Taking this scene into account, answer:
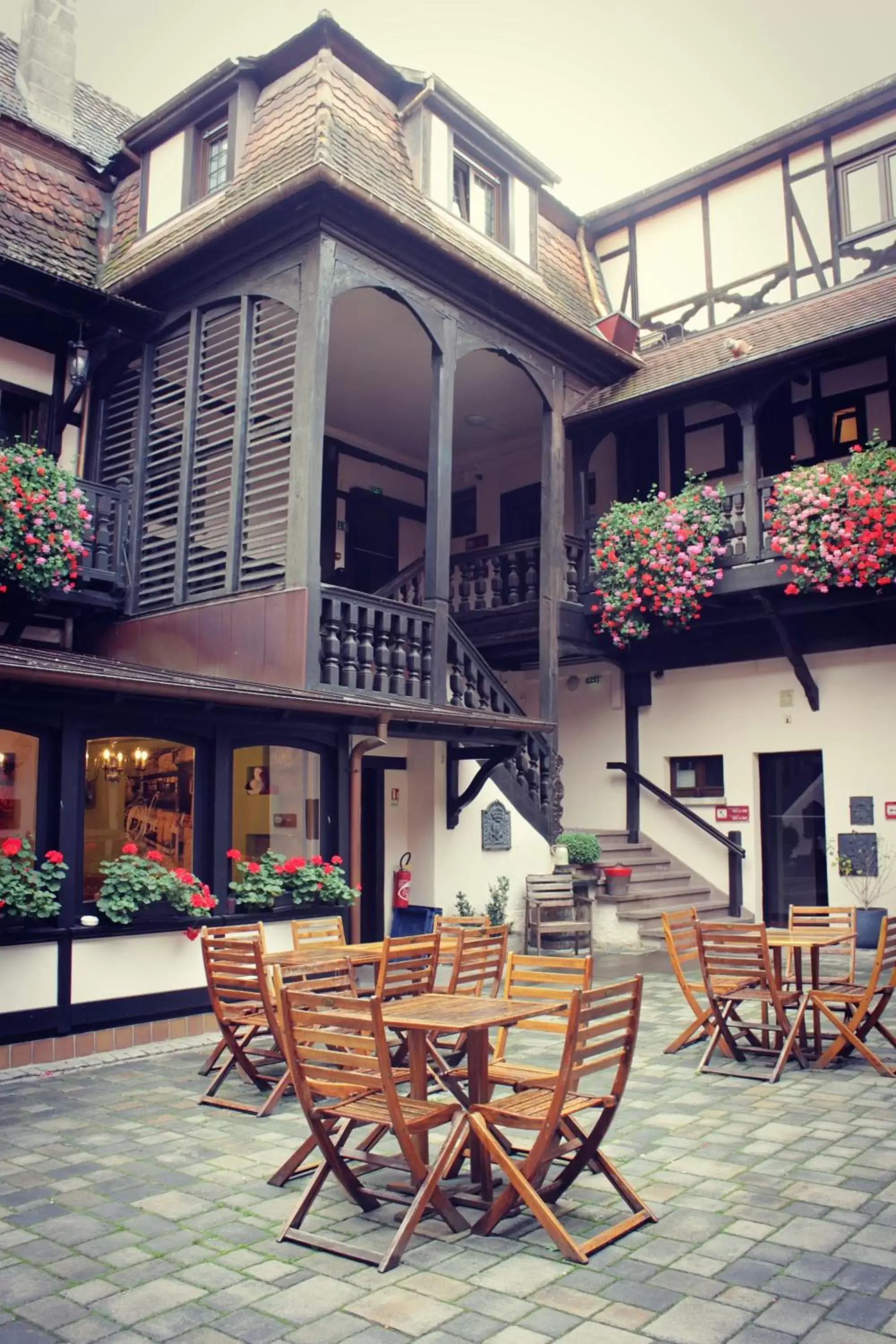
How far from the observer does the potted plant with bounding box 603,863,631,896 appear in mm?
13094

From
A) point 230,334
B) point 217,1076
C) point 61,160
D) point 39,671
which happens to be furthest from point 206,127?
point 217,1076

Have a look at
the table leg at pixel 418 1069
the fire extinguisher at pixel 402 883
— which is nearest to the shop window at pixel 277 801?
the fire extinguisher at pixel 402 883

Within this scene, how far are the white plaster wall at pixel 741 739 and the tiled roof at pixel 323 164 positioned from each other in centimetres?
529

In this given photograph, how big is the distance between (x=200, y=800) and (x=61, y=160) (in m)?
8.10

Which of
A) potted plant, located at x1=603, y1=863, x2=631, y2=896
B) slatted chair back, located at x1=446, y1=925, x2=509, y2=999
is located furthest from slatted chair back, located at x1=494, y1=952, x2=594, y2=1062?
potted plant, located at x1=603, y1=863, x2=631, y2=896

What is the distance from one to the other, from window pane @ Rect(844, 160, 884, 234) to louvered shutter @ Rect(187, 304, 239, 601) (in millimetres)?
7801

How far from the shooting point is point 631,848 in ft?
48.5

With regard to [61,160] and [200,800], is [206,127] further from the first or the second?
[200,800]

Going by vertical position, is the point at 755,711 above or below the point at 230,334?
below

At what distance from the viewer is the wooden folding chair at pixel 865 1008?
6.76 meters

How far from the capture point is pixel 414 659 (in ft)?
37.0

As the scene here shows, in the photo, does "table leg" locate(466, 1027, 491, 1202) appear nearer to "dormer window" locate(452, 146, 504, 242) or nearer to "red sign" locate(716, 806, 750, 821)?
"red sign" locate(716, 806, 750, 821)

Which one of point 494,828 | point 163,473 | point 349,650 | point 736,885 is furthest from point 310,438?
point 736,885

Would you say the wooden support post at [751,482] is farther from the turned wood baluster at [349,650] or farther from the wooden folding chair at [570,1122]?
the wooden folding chair at [570,1122]
